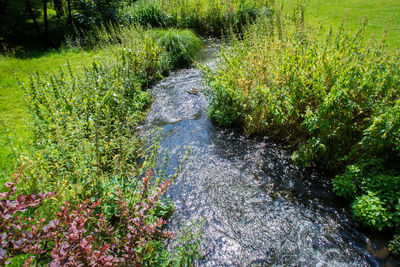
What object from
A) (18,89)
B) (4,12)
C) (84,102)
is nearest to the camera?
(84,102)

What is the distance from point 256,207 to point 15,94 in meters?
6.85

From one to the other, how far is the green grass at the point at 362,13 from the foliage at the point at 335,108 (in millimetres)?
4602

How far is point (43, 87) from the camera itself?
552 cm

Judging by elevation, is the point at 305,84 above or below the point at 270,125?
above

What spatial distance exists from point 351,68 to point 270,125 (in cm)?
197

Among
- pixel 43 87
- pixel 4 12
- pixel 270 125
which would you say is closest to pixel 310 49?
pixel 270 125

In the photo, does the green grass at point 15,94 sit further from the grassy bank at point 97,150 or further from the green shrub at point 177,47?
the green shrub at point 177,47

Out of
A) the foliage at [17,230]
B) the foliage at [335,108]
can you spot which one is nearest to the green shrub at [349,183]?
the foliage at [335,108]

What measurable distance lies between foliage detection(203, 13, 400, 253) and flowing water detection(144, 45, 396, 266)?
1.12 ft

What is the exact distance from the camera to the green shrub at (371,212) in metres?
3.48

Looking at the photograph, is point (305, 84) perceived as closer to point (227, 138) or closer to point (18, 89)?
point (227, 138)

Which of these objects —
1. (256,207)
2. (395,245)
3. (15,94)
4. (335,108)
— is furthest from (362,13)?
(15,94)

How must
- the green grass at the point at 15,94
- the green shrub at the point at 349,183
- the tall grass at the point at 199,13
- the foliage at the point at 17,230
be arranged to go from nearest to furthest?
the foliage at the point at 17,230 < the green shrub at the point at 349,183 < the green grass at the point at 15,94 < the tall grass at the point at 199,13

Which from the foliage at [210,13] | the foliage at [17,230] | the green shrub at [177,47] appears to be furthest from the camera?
the foliage at [210,13]
